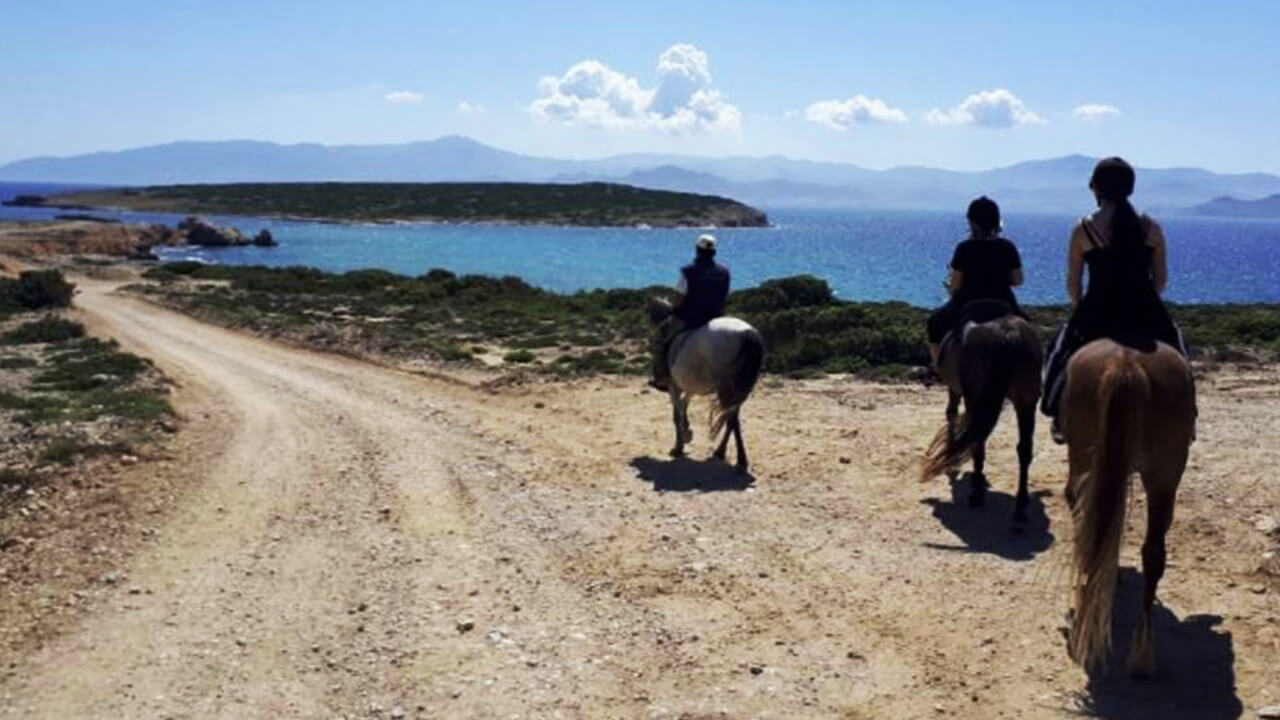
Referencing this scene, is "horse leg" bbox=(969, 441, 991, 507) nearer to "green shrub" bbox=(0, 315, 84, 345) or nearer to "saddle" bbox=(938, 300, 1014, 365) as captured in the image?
"saddle" bbox=(938, 300, 1014, 365)

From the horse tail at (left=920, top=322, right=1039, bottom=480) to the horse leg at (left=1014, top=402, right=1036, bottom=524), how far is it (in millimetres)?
255

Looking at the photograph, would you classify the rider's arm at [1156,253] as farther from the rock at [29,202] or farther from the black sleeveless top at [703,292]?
the rock at [29,202]

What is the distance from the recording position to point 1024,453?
9.88 m

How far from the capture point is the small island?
15188cm

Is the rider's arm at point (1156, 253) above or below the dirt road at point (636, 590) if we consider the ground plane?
above

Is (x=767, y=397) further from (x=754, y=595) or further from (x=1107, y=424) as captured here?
(x=1107, y=424)

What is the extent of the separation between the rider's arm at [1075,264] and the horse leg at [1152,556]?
141 cm

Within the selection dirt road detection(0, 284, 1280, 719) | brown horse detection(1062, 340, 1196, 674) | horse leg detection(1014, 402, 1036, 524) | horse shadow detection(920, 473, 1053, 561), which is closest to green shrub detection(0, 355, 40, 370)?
dirt road detection(0, 284, 1280, 719)

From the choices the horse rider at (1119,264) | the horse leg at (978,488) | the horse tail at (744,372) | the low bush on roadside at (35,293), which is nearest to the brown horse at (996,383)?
the horse leg at (978,488)

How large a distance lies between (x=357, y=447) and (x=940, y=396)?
869 cm

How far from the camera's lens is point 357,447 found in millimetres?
14023

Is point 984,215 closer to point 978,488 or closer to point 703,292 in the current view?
point 978,488

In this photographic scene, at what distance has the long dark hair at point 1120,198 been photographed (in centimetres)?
755

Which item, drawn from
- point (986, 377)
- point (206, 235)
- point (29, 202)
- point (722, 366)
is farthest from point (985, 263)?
point (29, 202)
